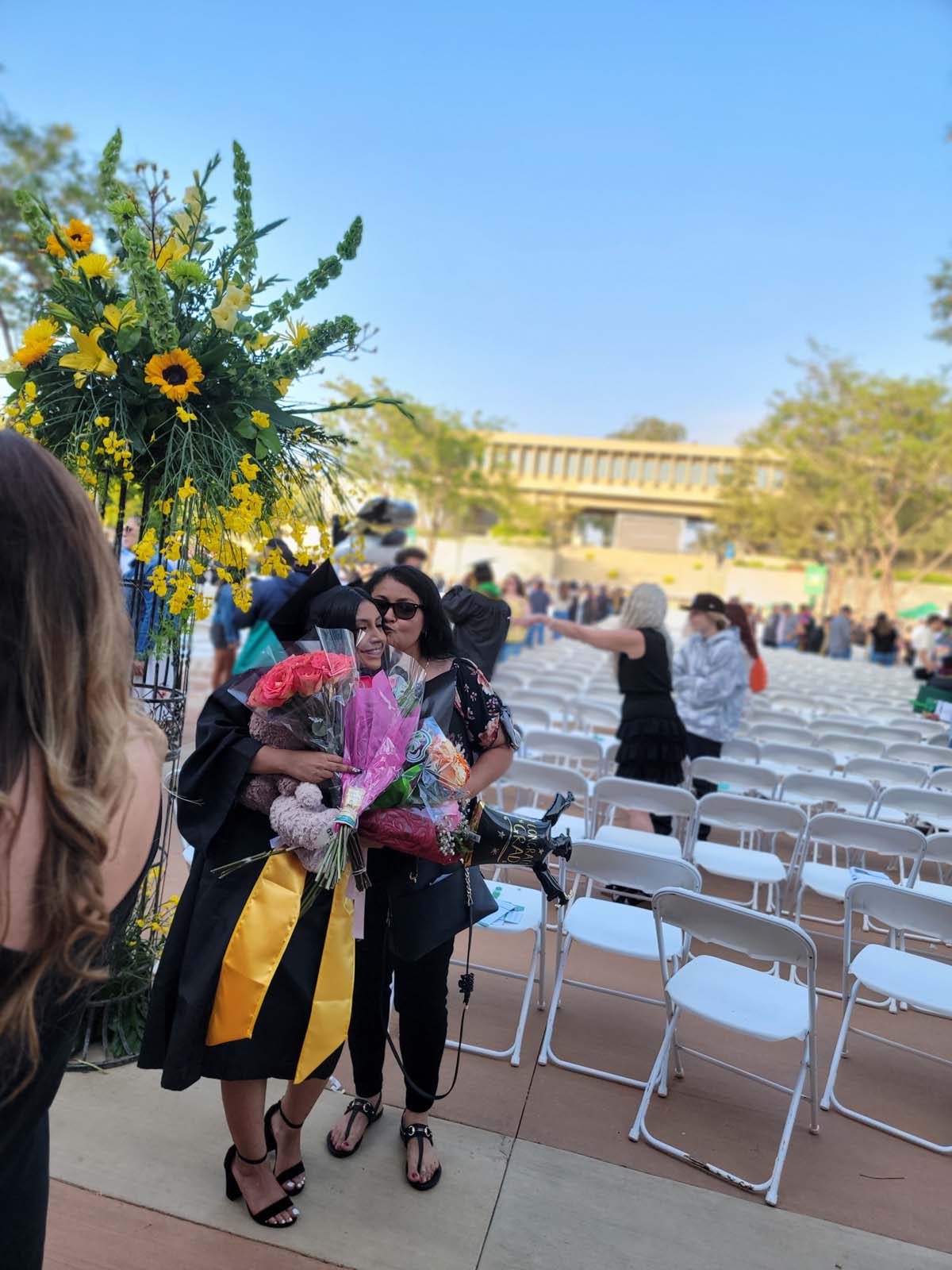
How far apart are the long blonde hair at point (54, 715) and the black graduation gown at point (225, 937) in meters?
0.98

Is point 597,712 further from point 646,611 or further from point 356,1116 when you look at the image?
point 356,1116

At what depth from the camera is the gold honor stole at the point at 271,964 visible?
2010 millimetres

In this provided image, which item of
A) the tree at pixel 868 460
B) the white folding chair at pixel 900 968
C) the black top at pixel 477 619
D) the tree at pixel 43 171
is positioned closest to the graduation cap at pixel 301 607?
the black top at pixel 477 619

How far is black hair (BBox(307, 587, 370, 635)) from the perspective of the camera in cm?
237

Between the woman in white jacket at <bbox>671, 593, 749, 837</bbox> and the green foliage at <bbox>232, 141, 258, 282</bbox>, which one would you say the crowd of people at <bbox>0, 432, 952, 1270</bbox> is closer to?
the green foliage at <bbox>232, 141, 258, 282</bbox>

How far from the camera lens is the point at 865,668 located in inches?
834

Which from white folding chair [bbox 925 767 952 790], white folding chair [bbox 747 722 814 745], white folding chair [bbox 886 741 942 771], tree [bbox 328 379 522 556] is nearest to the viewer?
white folding chair [bbox 925 767 952 790]

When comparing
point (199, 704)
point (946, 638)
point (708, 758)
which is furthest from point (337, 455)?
point (946, 638)

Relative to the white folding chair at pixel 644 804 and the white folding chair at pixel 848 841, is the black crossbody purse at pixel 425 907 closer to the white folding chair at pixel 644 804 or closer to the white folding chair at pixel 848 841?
the white folding chair at pixel 644 804

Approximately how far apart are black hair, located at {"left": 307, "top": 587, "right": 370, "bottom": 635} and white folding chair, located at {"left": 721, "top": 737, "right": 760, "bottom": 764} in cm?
465

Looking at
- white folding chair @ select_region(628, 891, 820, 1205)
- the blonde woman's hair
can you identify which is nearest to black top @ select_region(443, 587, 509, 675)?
the blonde woman's hair

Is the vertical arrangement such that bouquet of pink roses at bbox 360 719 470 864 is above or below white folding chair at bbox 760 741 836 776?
above

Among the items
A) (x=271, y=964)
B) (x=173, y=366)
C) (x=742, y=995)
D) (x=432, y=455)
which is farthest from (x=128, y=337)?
(x=432, y=455)

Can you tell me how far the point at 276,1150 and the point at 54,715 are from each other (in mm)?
2023
